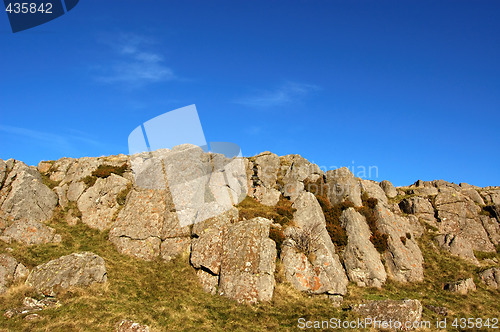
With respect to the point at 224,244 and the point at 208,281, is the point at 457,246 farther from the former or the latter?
the point at 208,281

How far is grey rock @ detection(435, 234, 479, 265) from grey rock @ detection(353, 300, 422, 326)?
1926cm

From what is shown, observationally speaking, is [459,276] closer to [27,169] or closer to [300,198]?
[300,198]

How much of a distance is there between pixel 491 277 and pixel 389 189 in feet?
73.7

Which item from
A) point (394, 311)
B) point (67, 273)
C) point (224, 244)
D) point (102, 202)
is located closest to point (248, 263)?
point (224, 244)

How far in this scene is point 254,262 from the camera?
2681 centimetres

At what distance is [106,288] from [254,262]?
12119 millimetres

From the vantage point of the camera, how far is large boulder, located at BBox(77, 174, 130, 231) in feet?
112

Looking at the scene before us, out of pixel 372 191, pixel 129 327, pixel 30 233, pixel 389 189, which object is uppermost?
pixel 389 189

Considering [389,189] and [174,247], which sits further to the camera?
[389,189]

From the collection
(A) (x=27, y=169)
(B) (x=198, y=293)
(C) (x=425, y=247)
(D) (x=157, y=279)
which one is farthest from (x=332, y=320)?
(A) (x=27, y=169)

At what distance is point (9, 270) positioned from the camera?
23.0m

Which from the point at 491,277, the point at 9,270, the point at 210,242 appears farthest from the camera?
the point at 491,277

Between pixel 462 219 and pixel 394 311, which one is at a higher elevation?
pixel 462 219

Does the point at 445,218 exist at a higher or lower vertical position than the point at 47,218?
higher
